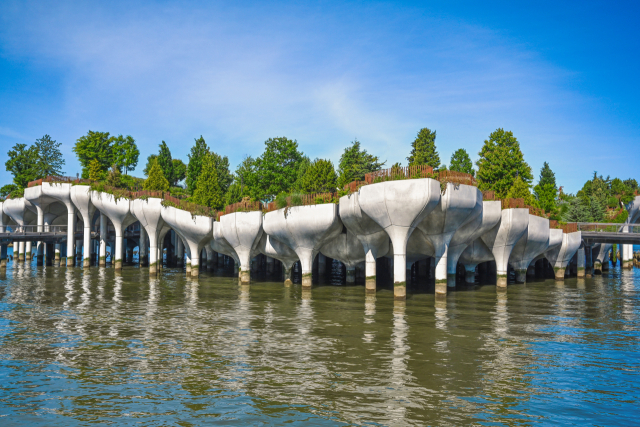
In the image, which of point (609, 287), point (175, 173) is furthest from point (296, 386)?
point (175, 173)

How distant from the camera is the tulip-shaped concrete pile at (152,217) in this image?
164 ft

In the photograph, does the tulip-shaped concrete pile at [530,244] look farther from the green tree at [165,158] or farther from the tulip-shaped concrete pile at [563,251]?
the green tree at [165,158]

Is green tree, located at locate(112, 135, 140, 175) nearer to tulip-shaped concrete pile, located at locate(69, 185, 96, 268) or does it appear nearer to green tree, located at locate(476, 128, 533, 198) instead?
tulip-shaped concrete pile, located at locate(69, 185, 96, 268)

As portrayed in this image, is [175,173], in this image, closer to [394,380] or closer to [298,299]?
[298,299]

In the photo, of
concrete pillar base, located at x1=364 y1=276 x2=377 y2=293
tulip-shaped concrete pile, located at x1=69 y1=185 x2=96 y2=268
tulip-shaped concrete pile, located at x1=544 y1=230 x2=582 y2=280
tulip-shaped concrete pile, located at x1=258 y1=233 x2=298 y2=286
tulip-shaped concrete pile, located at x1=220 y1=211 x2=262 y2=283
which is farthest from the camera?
tulip-shaped concrete pile, located at x1=69 y1=185 x2=96 y2=268

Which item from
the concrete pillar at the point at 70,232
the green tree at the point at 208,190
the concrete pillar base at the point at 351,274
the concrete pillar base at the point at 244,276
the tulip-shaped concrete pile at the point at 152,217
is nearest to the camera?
the concrete pillar base at the point at 244,276

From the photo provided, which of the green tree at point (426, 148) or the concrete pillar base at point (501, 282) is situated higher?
the green tree at point (426, 148)

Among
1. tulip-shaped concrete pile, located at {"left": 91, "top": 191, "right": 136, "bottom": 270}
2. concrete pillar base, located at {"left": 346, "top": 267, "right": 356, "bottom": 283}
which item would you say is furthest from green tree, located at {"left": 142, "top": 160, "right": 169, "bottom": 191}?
concrete pillar base, located at {"left": 346, "top": 267, "right": 356, "bottom": 283}

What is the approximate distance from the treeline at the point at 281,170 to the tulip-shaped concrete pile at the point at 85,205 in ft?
9.86

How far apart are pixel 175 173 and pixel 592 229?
81963 mm

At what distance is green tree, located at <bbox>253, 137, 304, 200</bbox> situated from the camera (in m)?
76.6

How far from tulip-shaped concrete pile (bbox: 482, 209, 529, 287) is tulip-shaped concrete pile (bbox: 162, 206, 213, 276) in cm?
2730

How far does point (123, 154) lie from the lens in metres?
89.3

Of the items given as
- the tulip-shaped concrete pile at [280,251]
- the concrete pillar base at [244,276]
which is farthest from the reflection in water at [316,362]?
the concrete pillar base at [244,276]
